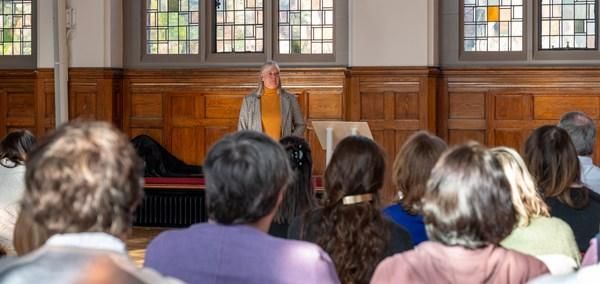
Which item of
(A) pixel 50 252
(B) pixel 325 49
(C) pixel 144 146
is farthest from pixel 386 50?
(A) pixel 50 252

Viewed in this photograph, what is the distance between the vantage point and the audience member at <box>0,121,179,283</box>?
1745 millimetres

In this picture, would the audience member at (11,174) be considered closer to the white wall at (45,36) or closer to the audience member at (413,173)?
the audience member at (413,173)

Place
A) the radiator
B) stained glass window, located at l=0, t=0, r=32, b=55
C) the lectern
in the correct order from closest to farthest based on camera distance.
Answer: the lectern < the radiator < stained glass window, located at l=0, t=0, r=32, b=55

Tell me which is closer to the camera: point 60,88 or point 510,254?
point 510,254

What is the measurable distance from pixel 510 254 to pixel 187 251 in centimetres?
75

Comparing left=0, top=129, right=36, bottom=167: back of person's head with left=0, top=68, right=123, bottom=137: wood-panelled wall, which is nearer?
left=0, top=129, right=36, bottom=167: back of person's head

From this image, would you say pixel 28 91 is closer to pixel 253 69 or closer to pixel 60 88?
pixel 60 88

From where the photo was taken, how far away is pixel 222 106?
1073cm

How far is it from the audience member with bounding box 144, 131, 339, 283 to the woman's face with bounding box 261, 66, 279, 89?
634cm

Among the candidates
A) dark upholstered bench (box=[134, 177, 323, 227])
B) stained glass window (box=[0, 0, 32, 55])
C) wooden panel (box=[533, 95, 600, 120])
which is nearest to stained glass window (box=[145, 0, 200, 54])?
stained glass window (box=[0, 0, 32, 55])

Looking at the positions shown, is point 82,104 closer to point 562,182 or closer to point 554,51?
point 554,51

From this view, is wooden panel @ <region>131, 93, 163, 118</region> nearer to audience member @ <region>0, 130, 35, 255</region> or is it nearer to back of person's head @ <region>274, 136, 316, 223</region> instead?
audience member @ <region>0, 130, 35, 255</region>

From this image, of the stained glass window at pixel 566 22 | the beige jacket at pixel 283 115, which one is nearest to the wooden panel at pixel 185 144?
the beige jacket at pixel 283 115

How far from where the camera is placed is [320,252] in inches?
94.0
